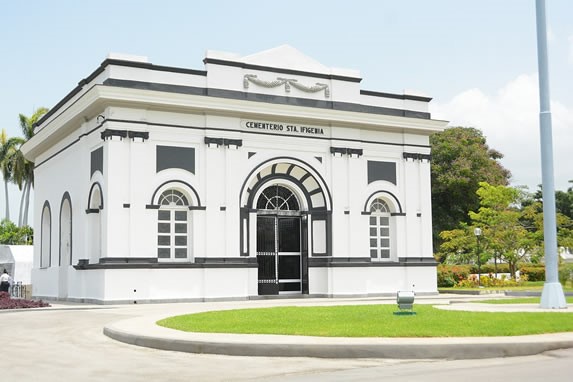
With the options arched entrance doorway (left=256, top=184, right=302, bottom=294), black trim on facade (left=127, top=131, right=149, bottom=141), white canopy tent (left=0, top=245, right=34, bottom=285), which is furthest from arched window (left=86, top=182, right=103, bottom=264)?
white canopy tent (left=0, top=245, right=34, bottom=285)

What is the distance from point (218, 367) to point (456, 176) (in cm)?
4413

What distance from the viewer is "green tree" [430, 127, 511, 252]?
2077 inches

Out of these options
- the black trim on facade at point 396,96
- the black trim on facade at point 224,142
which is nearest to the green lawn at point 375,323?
the black trim on facade at point 224,142

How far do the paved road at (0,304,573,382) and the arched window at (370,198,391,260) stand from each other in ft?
62.6

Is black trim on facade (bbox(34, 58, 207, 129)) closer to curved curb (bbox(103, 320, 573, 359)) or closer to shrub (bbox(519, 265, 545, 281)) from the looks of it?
curved curb (bbox(103, 320, 573, 359))

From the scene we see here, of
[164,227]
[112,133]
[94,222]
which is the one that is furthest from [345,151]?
[94,222]

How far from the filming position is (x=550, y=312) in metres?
16.6

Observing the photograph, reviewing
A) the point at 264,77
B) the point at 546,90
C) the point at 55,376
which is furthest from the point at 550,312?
Result: the point at 264,77

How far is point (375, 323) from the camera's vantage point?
1439 cm

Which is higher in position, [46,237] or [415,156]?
[415,156]

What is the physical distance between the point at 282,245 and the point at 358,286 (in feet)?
11.3

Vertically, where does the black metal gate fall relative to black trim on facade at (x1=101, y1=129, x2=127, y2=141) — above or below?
below

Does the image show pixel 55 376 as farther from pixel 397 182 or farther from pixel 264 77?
pixel 397 182

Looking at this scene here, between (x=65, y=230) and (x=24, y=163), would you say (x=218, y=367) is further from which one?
(x=24, y=163)
